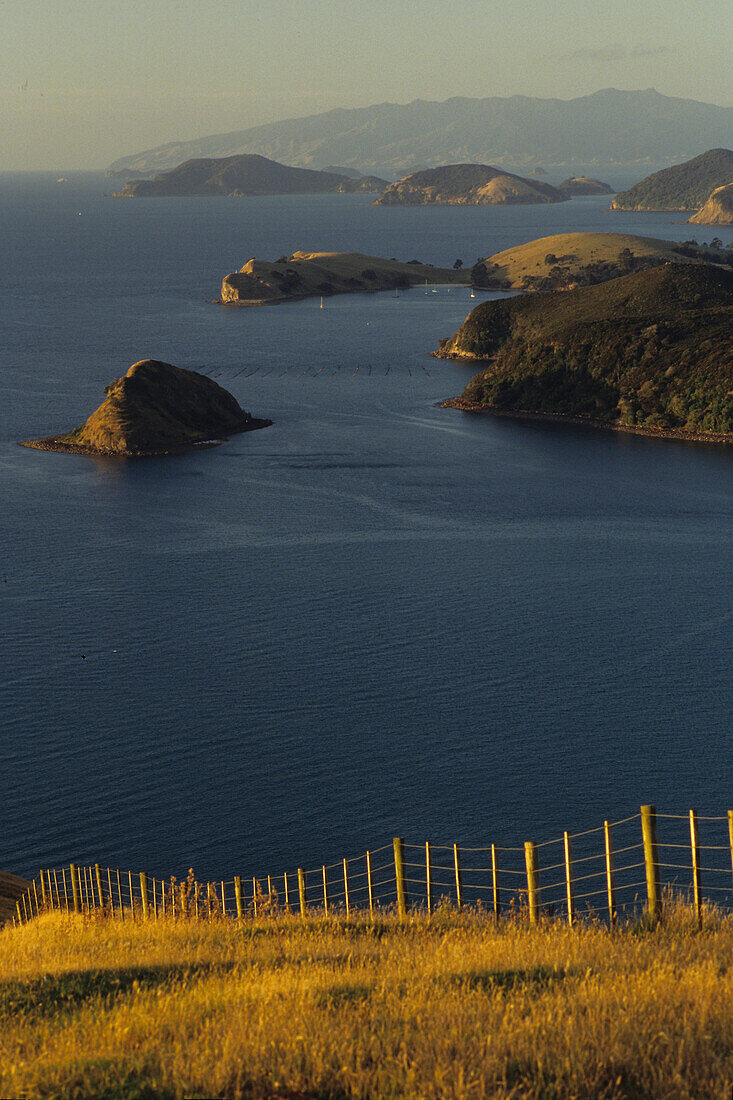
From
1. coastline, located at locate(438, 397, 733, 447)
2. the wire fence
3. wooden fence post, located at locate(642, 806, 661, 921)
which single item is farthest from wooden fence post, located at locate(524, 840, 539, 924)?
coastline, located at locate(438, 397, 733, 447)

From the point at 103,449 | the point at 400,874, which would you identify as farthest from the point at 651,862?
the point at 103,449

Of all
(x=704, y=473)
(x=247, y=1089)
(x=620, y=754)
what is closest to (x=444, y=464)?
(x=704, y=473)

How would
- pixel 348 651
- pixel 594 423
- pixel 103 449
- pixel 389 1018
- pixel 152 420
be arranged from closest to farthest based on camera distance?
1. pixel 389 1018
2. pixel 348 651
3. pixel 103 449
4. pixel 152 420
5. pixel 594 423

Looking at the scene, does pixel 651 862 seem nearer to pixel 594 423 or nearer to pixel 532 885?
pixel 532 885

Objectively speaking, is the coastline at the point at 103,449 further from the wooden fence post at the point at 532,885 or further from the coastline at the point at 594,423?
the wooden fence post at the point at 532,885

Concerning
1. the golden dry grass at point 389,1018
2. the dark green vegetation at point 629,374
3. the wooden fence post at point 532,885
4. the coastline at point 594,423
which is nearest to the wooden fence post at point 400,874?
→ the wooden fence post at point 532,885

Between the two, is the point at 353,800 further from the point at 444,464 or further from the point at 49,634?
the point at 444,464
